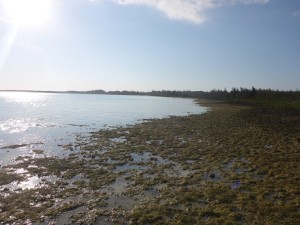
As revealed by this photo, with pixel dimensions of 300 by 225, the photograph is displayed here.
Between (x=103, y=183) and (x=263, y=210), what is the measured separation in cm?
768

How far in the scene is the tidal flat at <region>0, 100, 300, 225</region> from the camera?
35.1 ft

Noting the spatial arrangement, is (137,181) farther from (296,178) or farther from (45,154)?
(45,154)

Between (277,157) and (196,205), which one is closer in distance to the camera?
(196,205)

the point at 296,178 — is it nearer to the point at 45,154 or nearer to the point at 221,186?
the point at 221,186

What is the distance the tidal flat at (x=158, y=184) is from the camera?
1070 cm

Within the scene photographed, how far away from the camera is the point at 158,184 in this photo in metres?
14.5

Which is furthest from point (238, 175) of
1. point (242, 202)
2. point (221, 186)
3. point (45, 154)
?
point (45, 154)

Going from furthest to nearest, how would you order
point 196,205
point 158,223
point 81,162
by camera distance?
point 81,162, point 196,205, point 158,223

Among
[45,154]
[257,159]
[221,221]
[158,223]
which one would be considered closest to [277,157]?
[257,159]

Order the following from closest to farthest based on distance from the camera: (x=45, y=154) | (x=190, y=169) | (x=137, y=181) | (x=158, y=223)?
(x=158, y=223), (x=137, y=181), (x=190, y=169), (x=45, y=154)

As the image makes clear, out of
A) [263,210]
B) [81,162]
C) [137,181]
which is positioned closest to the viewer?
[263,210]

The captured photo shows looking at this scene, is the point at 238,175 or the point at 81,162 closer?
the point at 238,175

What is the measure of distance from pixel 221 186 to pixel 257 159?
259 inches

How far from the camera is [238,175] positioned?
15586 millimetres
